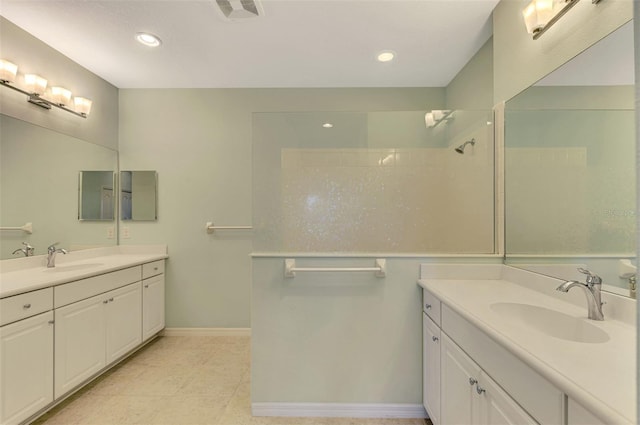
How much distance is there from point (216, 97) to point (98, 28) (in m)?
1.10

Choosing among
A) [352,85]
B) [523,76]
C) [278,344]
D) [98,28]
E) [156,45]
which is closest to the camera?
[523,76]

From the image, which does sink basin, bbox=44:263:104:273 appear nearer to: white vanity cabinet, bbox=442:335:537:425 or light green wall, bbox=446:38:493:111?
white vanity cabinet, bbox=442:335:537:425

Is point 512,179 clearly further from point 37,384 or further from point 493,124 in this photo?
point 37,384

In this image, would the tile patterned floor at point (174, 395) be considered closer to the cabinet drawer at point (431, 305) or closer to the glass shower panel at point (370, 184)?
the cabinet drawer at point (431, 305)

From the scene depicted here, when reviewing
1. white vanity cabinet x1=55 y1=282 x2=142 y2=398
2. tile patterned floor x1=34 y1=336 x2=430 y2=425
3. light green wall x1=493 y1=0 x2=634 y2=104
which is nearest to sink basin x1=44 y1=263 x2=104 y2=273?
white vanity cabinet x1=55 y1=282 x2=142 y2=398

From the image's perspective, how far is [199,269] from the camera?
2982 millimetres

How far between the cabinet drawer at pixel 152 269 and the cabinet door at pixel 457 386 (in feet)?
8.59

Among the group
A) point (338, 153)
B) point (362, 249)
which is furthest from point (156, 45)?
point (362, 249)

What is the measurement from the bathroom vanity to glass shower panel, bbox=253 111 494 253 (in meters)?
1.32

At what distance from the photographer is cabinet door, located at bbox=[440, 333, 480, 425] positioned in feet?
3.69

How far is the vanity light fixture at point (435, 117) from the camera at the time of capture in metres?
1.89

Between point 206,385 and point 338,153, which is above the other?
point 338,153

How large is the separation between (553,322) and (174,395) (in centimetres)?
237

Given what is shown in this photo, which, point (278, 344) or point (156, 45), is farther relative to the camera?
point (156, 45)
